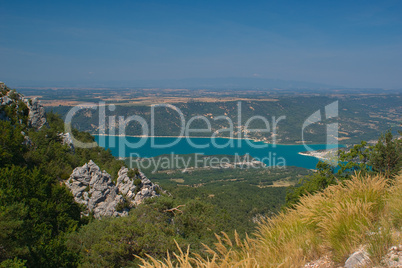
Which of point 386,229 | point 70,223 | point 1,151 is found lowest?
point 70,223

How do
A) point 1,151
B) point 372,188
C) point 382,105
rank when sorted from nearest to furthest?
point 372,188 → point 1,151 → point 382,105

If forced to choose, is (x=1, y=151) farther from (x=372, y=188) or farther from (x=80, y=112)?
(x=80, y=112)

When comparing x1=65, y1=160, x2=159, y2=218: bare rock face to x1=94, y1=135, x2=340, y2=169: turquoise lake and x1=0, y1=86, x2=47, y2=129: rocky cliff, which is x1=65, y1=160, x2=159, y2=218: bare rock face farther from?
x1=94, y1=135, x2=340, y2=169: turquoise lake

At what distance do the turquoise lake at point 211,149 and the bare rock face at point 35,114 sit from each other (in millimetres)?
60013

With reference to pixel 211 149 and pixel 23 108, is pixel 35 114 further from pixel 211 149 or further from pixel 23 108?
pixel 211 149

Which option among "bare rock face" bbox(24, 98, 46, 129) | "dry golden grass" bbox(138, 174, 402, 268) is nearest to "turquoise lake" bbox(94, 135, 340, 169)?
"bare rock face" bbox(24, 98, 46, 129)

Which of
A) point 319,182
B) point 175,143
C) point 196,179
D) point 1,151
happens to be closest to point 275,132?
point 175,143

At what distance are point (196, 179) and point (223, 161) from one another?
20483 mm

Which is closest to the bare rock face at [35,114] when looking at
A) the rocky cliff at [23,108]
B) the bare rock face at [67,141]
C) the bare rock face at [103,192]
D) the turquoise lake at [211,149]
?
the rocky cliff at [23,108]

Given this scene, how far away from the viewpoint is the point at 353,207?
3385 millimetres

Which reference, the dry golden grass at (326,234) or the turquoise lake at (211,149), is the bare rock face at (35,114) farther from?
the turquoise lake at (211,149)

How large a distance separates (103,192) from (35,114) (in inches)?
509

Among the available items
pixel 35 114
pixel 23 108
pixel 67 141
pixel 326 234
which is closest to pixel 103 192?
pixel 67 141

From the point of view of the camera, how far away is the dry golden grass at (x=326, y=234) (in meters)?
2.83
